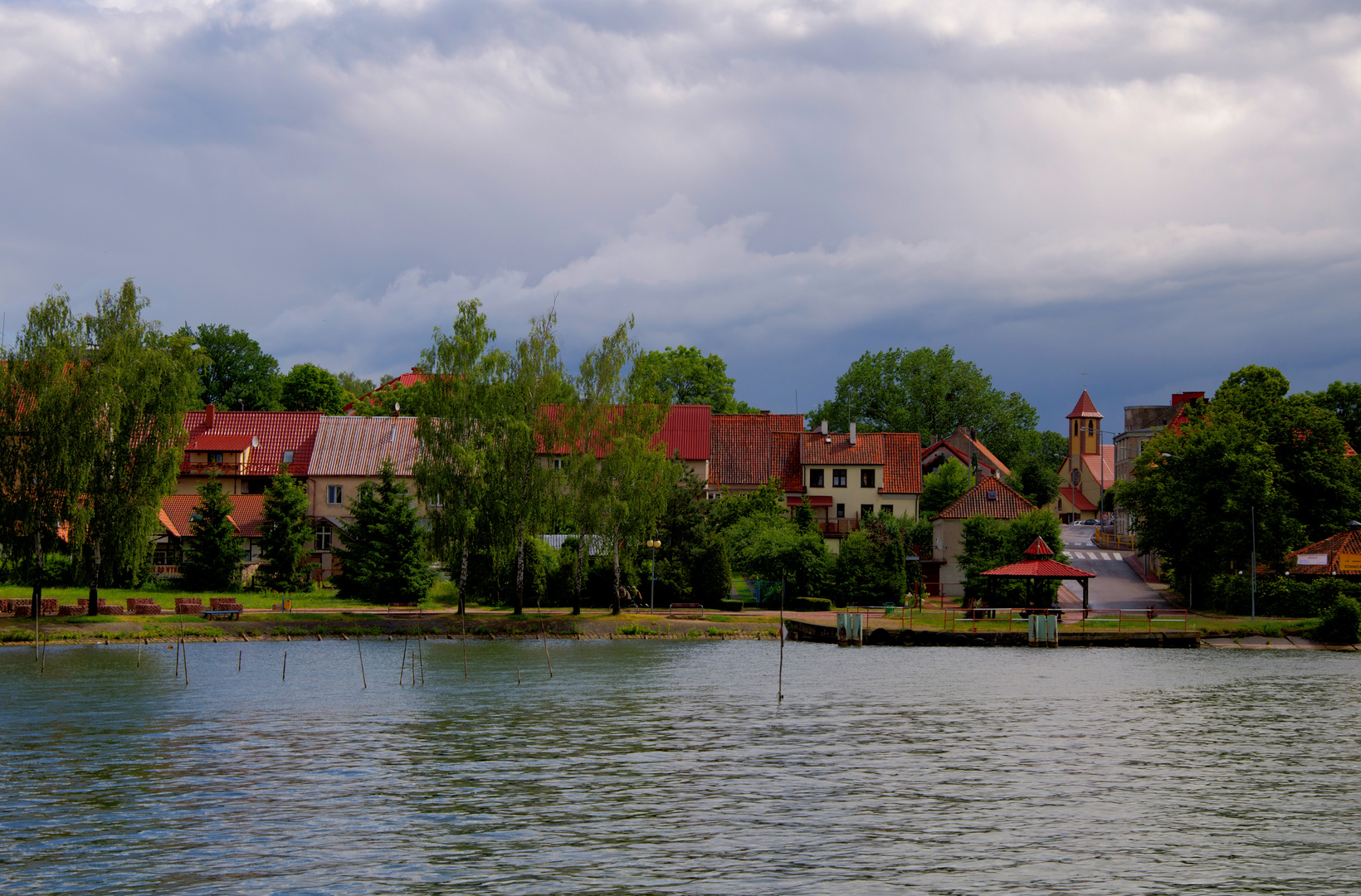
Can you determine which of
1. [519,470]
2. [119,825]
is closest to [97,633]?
[519,470]

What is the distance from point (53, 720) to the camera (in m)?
33.1

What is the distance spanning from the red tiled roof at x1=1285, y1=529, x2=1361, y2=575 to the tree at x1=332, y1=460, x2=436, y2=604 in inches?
1901

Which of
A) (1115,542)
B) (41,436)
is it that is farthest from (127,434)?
(1115,542)

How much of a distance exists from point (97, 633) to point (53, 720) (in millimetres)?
23738

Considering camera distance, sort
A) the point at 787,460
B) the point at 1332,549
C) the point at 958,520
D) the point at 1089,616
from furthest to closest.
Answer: the point at 787,460 < the point at 958,520 < the point at 1089,616 < the point at 1332,549

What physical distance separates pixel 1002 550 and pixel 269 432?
5421 cm

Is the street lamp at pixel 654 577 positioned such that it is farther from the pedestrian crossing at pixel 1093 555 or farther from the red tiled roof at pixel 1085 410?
the red tiled roof at pixel 1085 410

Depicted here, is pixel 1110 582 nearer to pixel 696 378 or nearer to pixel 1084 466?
pixel 696 378

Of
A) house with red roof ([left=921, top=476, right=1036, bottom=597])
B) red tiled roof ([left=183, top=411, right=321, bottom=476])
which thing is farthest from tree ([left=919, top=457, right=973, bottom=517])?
red tiled roof ([left=183, top=411, right=321, bottom=476])

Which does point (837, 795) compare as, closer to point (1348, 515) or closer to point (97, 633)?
point (97, 633)

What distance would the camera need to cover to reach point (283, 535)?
72375mm

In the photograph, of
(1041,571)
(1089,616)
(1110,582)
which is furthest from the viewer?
(1110,582)

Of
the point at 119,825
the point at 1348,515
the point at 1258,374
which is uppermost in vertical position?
the point at 1258,374

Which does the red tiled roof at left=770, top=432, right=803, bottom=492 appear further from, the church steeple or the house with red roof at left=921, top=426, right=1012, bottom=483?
the church steeple
